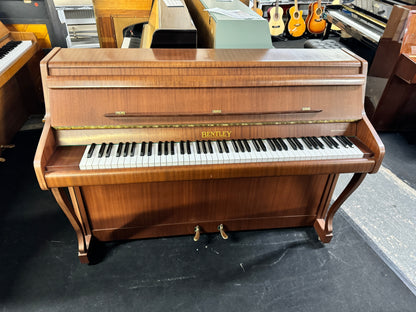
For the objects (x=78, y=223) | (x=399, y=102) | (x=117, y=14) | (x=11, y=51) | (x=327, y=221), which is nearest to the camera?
(x=78, y=223)

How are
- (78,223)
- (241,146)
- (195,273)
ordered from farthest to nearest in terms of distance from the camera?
(195,273), (78,223), (241,146)

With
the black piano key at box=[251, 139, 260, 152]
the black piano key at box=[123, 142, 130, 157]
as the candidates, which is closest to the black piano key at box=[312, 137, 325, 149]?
the black piano key at box=[251, 139, 260, 152]

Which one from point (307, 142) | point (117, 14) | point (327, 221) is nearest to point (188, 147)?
point (307, 142)

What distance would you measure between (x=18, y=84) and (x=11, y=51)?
1.20 ft

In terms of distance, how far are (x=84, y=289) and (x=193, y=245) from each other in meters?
0.73

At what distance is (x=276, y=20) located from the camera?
5812mm

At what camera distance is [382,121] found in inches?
133

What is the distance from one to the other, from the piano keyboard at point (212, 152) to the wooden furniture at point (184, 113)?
0.01 meters

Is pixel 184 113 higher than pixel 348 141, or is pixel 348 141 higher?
pixel 184 113

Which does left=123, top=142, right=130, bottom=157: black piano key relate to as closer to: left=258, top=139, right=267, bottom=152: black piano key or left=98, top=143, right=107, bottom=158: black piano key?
left=98, top=143, right=107, bottom=158: black piano key

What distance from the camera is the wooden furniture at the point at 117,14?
11.9 ft

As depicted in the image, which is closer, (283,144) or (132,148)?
(132,148)

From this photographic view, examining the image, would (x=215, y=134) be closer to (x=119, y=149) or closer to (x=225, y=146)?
(x=225, y=146)

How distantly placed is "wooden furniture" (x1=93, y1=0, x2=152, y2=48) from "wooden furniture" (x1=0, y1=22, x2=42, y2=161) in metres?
0.88
